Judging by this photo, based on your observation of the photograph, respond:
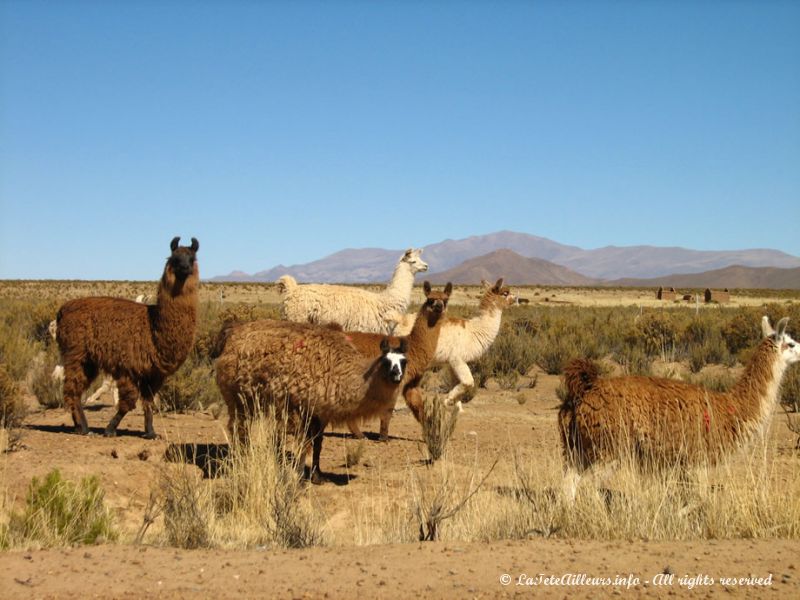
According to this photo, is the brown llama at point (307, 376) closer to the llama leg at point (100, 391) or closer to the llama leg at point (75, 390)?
the llama leg at point (75, 390)

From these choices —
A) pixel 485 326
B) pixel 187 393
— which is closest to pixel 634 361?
pixel 485 326

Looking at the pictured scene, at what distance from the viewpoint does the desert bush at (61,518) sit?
675 cm

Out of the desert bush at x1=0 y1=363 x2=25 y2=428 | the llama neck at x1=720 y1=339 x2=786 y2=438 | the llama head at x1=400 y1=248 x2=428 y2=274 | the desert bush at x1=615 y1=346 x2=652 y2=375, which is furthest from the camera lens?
the desert bush at x1=615 y1=346 x2=652 y2=375

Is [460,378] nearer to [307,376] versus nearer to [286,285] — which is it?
[286,285]

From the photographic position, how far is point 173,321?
11.4 m

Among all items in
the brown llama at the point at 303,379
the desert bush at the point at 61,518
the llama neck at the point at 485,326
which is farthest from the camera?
the llama neck at the point at 485,326

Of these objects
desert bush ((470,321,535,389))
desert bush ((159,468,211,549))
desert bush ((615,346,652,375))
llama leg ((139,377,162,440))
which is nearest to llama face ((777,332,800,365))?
desert bush ((159,468,211,549))

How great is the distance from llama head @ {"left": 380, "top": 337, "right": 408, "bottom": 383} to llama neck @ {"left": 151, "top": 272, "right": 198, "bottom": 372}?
10.4ft

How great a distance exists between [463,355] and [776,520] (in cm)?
853

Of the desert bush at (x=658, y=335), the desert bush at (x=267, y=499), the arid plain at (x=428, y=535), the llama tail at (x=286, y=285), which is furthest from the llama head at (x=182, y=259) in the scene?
the desert bush at (x=658, y=335)

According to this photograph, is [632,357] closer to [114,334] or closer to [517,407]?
[517,407]

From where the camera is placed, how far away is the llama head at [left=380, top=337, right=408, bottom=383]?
941 centimetres

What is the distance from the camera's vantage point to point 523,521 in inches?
284

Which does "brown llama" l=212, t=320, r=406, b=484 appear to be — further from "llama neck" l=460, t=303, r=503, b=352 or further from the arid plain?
"llama neck" l=460, t=303, r=503, b=352
